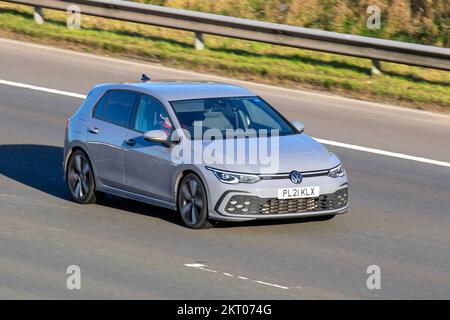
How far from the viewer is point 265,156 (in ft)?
43.0

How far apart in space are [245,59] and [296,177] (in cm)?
1066

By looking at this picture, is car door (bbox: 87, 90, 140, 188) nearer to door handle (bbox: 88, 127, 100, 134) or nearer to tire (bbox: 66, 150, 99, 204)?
door handle (bbox: 88, 127, 100, 134)

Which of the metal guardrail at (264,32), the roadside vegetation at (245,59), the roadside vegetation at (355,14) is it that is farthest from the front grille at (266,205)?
the roadside vegetation at (355,14)

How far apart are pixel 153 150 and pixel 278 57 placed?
33.4ft

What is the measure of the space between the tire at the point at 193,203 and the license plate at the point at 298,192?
2.66 feet

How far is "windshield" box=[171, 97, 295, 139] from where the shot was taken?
541 inches

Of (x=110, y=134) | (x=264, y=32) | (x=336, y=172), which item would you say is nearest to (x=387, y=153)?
(x=336, y=172)

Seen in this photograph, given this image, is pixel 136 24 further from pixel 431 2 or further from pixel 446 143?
pixel 446 143

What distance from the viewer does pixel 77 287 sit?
10.7 metres

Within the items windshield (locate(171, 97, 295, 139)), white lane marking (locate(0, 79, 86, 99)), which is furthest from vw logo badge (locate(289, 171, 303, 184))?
white lane marking (locate(0, 79, 86, 99))

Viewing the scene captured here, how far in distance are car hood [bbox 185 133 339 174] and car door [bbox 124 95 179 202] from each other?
0.50 m

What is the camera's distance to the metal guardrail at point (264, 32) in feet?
69.9

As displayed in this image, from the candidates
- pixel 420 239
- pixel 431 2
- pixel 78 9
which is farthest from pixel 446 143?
pixel 78 9

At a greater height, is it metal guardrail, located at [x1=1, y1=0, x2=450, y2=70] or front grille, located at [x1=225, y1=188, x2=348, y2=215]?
metal guardrail, located at [x1=1, y1=0, x2=450, y2=70]
